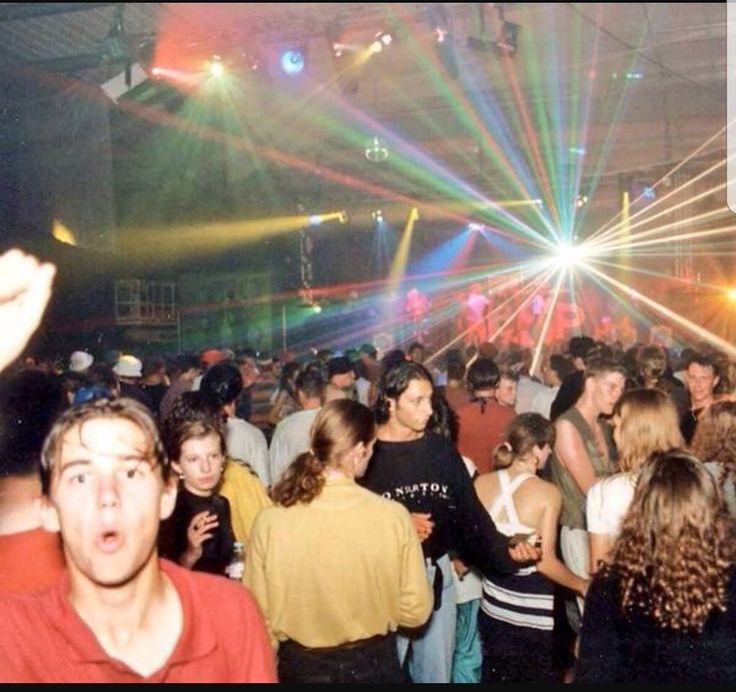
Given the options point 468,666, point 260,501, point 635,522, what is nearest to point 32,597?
point 635,522

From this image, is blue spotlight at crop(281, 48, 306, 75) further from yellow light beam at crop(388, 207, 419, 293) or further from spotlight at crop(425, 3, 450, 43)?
yellow light beam at crop(388, 207, 419, 293)

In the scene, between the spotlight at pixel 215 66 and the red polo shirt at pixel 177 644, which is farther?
the spotlight at pixel 215 66

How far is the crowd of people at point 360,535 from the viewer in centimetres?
142

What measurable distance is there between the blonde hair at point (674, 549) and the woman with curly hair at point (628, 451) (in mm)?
790

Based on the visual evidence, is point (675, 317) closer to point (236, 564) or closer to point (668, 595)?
point (236, 564)

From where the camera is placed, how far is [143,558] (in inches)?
55.7

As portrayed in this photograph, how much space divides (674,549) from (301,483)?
1.10 meters

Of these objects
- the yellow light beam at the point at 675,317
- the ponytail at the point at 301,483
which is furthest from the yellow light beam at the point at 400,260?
the ponytail at the point at 301,483

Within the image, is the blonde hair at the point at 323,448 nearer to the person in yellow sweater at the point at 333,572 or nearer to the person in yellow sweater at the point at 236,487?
the person in yellow sweater at the point at 333,572

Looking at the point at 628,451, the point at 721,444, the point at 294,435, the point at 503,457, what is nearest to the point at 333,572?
the point at 628,451

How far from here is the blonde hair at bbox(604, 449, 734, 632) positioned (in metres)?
1.87

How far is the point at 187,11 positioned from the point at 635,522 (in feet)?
24.5

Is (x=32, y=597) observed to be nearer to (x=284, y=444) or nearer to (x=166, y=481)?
(x=166, y=481)

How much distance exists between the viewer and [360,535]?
8.40 ft
